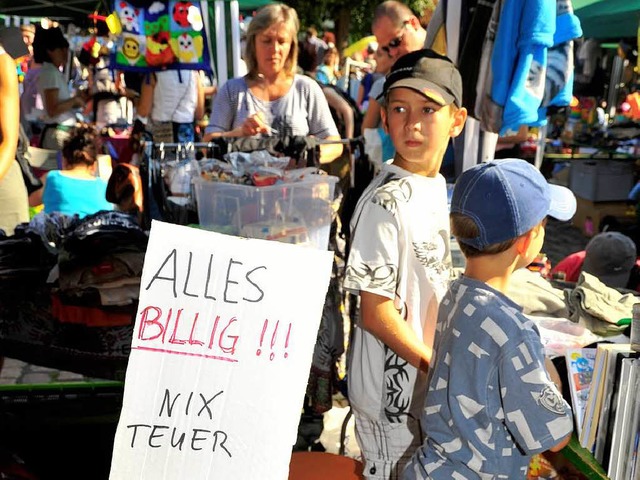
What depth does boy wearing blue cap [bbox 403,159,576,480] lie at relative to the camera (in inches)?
61.9

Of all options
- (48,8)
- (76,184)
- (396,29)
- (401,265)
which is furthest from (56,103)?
(401,265)

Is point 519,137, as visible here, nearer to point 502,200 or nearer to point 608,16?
point 502,200

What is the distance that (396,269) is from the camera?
1973 mm

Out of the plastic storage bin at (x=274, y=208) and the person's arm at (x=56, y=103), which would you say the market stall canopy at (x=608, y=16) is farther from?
the plastic storage bin at (x=274, y=208)

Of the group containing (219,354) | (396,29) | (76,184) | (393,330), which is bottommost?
(76,184)

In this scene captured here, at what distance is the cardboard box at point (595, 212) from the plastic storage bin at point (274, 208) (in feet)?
20.1

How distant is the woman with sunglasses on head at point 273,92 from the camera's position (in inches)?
136

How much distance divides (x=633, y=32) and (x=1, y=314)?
929cm

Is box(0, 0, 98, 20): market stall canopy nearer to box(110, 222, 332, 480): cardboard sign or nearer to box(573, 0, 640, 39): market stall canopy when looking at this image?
box(573, 0, 640, 39): market stall canopy

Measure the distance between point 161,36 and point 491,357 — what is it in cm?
506

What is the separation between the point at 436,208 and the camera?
82.3 inches

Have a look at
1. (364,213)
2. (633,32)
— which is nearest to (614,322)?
(364,213)

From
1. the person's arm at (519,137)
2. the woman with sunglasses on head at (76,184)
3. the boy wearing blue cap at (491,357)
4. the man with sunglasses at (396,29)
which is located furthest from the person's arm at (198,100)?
the boy wearing blue cap at (491,357)

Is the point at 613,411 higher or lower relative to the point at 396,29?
lower
